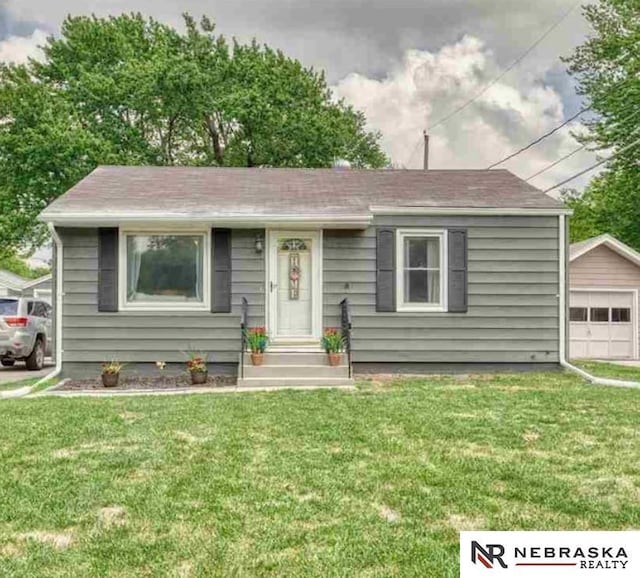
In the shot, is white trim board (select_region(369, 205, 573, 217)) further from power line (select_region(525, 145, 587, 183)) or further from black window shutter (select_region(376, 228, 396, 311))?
power line (select_region(525, 145, 587, 183))

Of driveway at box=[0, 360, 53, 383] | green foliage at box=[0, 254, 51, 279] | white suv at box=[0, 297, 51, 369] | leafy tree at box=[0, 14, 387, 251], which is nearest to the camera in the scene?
driveway at box=[0, 360, 53, 383]

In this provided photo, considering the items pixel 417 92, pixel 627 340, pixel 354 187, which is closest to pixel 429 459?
pixel 354 187

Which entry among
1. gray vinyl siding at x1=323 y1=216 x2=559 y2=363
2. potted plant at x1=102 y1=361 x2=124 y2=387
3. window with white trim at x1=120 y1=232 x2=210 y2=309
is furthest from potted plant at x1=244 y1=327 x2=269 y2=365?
potted plant at x1=102 y1=361 x2=124 y2=387

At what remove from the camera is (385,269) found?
8883mm

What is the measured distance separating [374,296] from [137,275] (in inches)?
146

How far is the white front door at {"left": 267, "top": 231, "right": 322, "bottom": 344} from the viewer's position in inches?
353

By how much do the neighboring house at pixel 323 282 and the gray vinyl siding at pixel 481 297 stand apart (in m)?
0.02

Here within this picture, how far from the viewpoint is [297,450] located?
4.16 m

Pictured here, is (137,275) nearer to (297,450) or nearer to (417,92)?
(297,450)

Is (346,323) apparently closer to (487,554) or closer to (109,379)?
(109,379)

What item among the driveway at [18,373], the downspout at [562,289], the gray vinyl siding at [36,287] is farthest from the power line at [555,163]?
the gray vinyl siding at [36,287]

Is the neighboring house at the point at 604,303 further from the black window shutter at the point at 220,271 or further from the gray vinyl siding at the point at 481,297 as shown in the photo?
the black window shutter at the point at 220,271

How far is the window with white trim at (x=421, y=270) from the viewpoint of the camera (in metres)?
8.99

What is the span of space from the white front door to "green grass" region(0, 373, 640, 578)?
315cm
